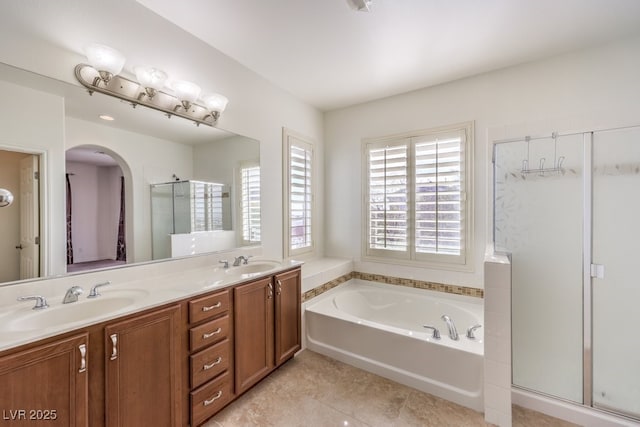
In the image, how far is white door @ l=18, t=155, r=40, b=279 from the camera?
1.31 m

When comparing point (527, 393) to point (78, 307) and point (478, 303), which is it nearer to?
point (478, 303)

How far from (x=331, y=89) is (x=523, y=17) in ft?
5.38

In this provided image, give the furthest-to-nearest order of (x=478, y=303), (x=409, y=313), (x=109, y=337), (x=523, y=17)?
(x=409, y=313) < (x=478, y=303) < (x=523, y=17) < (x=109, y=337)

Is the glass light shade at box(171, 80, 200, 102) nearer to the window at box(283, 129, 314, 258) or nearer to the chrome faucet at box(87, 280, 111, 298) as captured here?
the window at box(283, 129, 314, 258)

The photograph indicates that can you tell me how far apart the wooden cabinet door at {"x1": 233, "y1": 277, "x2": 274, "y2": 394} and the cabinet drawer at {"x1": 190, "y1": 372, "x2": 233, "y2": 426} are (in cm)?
8

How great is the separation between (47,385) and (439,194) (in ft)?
9.71

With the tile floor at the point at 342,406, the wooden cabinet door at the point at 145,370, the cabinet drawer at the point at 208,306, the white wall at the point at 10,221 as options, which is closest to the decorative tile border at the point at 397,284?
the tile floor at the point at 342,406

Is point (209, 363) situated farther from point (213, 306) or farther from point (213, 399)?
point (213, 306)

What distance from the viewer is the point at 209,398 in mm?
1605

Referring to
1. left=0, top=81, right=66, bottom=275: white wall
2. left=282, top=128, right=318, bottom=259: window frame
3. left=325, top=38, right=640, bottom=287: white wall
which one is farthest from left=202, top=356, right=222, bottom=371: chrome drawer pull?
left=325, top=38, right=640, bottom=287: white wall

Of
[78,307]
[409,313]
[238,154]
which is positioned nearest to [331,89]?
[238,154]

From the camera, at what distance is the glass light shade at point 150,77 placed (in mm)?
1685

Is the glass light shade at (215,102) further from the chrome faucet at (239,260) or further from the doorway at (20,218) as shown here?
the chrome faucet at (239,260)

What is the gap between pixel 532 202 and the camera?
6.45ft
